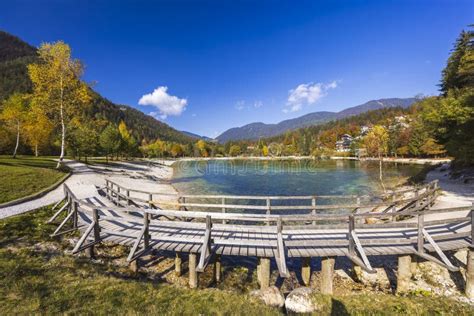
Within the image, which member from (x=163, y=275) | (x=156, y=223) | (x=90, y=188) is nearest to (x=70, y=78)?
(x=90, y=188)

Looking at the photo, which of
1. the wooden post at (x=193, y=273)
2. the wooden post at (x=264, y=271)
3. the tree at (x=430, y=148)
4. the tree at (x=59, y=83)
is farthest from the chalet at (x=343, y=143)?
the wooden post at (x=193, y=273)

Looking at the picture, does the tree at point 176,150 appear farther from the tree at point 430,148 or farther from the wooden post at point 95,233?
Answer: the wooden post at point 95,233

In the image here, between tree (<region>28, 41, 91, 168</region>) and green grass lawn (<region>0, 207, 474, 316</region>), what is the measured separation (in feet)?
69.7

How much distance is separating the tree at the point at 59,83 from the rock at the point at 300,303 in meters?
26.6

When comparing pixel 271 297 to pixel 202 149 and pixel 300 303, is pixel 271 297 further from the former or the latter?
pixel 202 149

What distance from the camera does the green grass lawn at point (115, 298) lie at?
15.4ft

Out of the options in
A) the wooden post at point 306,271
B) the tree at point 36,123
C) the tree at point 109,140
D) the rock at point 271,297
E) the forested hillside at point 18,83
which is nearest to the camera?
the rock at point 271,297

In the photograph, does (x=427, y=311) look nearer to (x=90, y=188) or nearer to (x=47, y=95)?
(x=90, y=188)

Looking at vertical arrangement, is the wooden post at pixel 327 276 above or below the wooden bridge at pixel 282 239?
below

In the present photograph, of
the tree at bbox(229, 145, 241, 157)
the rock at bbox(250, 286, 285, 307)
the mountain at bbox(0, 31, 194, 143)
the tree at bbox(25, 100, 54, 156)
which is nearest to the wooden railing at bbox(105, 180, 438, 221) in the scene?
the rock at bbox(250, 286, 285, 307)

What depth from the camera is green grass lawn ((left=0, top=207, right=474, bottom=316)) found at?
469cm

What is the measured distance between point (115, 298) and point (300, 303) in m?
4.48

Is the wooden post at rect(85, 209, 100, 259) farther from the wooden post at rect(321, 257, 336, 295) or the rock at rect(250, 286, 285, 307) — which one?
the wooden post at rect(321, 257, 336, 295)

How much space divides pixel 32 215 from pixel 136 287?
907 centimetres
